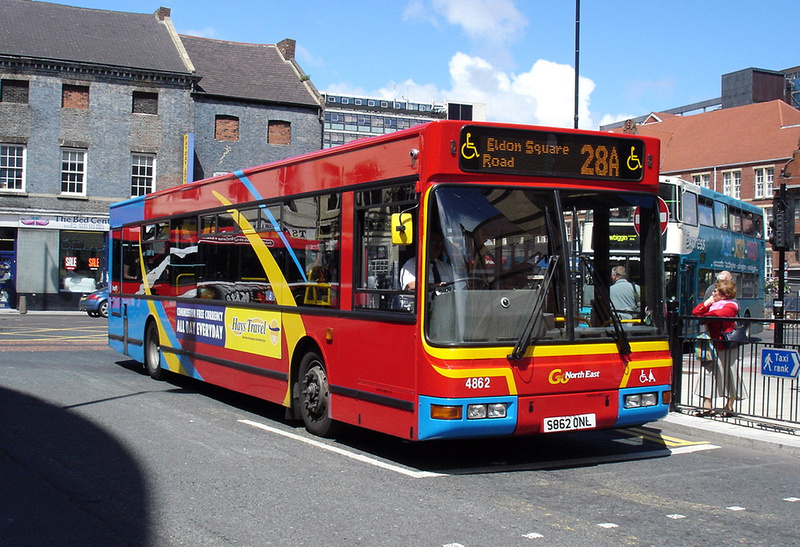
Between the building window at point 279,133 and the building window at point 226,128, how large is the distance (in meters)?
1.86

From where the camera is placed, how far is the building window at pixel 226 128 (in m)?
42.3

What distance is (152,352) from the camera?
48.2 ft

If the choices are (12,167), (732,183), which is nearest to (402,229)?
(12,167)

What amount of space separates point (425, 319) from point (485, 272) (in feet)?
2.13

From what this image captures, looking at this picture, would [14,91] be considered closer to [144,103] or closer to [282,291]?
[144,103]

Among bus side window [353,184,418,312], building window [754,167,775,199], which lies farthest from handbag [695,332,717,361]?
building window [754,167,775,199]

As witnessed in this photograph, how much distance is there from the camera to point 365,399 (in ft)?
27.1

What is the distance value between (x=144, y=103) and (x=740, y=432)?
3568 centimetres

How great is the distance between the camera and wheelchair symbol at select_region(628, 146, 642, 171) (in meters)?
8.35

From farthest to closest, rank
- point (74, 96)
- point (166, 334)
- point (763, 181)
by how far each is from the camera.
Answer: point (763, 181)
point (74, 96)
point (166, 334)

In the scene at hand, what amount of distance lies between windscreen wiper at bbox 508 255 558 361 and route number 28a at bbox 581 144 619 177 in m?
1.05

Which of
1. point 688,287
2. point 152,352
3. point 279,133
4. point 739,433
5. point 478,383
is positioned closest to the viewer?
point 478,383

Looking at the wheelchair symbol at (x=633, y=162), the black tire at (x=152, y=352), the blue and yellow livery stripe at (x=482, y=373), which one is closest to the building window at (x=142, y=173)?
the black tire at (x=152, y=352)

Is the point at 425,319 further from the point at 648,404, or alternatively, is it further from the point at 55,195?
the point at 55,195
